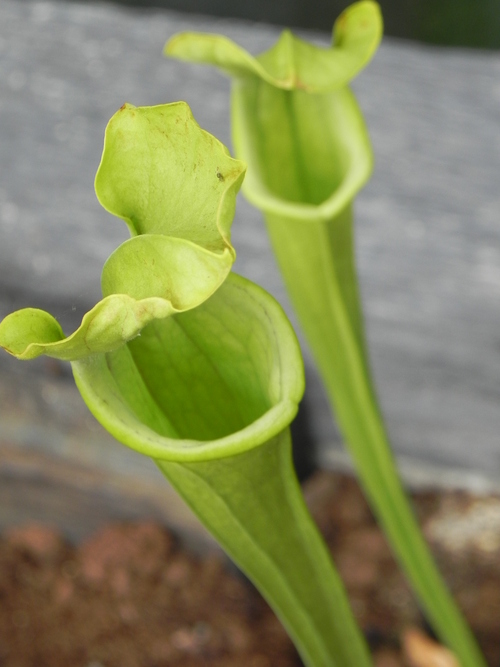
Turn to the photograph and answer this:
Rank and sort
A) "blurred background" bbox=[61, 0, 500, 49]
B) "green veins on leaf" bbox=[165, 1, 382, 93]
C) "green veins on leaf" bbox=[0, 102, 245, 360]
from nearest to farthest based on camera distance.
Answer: "green veins on leaf" bbox=[0, 102, 245, 360]
"green veins on leaf" bbox=[165, 1, 382, 93]
"blurred background" bbox=[61, 0, 500, 49]

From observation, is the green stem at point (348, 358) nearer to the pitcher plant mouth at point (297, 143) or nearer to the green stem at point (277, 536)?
the pitcher plant mouth at point (297, 143)

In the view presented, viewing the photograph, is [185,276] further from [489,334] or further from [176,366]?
[489,334]

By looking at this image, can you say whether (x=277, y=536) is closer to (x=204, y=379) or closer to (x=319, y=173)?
(x=204, y=379)

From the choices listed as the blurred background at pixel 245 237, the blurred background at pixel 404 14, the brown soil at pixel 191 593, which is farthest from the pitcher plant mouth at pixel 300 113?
the blurred background at pixel 404 14

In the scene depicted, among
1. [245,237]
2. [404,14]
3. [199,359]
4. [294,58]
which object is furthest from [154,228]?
[404,14]

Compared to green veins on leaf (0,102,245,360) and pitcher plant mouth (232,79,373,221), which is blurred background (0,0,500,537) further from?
green veins on leaf (0,102,245,360)

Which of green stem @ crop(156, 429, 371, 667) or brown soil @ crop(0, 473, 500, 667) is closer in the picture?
green stem @ crop(156, 429, 371, 667)

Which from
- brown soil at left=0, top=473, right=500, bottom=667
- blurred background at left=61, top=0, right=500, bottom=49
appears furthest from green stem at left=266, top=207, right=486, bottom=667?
blurred background at left=61, top=0, right=500, bottom=49
